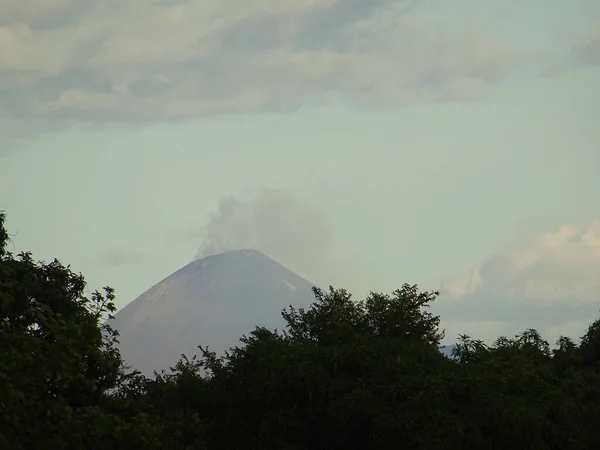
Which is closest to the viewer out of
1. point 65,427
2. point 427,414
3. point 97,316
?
point 65,427

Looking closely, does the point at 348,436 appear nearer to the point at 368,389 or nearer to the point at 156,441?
the point at 368,389

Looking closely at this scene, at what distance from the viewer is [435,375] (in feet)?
127

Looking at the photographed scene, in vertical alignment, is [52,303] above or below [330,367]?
above

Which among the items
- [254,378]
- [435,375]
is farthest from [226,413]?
[435,375]

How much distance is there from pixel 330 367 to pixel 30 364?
37.4 feet

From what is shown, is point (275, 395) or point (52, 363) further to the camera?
point (275, 395)

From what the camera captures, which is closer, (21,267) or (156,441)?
(156,441)

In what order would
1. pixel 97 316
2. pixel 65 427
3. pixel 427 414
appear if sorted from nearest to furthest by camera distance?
pixel 65 427 < pixel 427 414 < pixel 97 316

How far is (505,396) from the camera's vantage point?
127 ft

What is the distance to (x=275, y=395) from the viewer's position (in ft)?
127

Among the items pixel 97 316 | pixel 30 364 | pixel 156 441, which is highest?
pixel 97 316

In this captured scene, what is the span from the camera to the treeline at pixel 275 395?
33.4 metres

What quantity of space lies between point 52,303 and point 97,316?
7.46ft

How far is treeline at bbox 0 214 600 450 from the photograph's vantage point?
33406 millimetres
